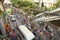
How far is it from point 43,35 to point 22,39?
80 centimetres

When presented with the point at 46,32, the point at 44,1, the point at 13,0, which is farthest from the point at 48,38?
the point at 44,1

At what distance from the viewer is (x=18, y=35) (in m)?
7.89

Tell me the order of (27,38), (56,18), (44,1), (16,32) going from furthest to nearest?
(44,1) < (16,32) < (27,38) < (56,18)

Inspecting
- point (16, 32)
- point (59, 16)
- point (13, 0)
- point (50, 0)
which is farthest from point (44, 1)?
point (59, 16)

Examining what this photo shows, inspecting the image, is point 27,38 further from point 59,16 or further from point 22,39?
point 59,16

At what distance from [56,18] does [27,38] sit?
140cm

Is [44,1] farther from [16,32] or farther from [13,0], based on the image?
[16,32]

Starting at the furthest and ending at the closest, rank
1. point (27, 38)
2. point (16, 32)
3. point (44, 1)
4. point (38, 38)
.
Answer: point (44, 1)
point (16, 32)
point (38, 38)
point (27, 38)

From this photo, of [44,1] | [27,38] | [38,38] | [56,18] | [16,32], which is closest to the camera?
[56,18]

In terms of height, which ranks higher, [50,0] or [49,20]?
[49,20]

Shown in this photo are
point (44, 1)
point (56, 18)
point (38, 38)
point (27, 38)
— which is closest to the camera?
point (56, 18)

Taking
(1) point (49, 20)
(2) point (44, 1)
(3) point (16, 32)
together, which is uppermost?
(1) point (49, 20)

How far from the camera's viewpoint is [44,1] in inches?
1086

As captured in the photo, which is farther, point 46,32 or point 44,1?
point 44,1
